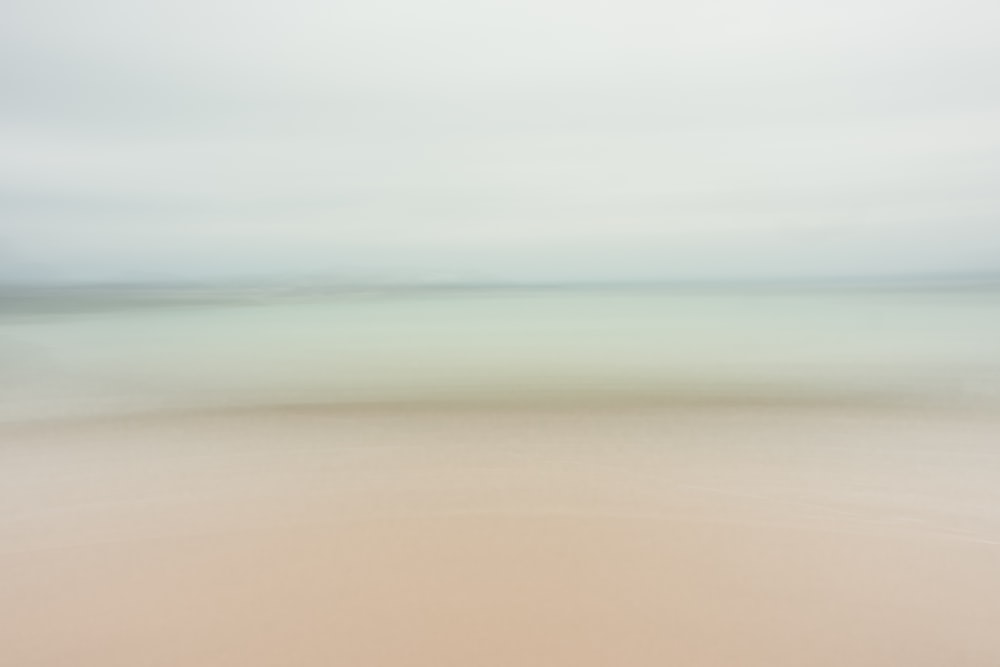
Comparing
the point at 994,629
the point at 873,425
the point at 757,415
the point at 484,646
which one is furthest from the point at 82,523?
the point at 873,425

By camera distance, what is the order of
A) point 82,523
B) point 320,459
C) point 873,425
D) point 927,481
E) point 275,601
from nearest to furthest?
point 275,601 → point 82,523 → point 927,481 → point 320,459 → point 873,425

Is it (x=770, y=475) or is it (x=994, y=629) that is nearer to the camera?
(x=994, y=629)

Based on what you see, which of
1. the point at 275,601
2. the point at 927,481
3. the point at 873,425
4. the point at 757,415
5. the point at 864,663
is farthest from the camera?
the point at 757,415

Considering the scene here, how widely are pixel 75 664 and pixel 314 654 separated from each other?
1.15ft

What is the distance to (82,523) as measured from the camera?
142 cm

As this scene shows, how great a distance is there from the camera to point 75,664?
39.1 inches

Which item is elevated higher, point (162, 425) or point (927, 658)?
point (162, 425)

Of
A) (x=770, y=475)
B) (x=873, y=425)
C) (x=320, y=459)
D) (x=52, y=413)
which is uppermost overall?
(x=52, y=413)

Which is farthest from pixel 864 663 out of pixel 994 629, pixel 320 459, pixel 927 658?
pixel 320 459

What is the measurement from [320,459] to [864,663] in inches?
50.7

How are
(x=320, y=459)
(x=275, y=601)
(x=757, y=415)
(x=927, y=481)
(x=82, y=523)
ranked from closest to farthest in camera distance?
(x=275, y=601) → (x=82, y=523) → (x=927, y=481) → (x=320, y=459) → (x=757, y=415)

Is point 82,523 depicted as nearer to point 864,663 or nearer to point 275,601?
point 275,601

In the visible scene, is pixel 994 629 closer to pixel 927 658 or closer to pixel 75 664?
pixel 927 658

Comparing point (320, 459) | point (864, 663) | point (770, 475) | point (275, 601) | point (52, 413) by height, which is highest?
point (52, 413)
